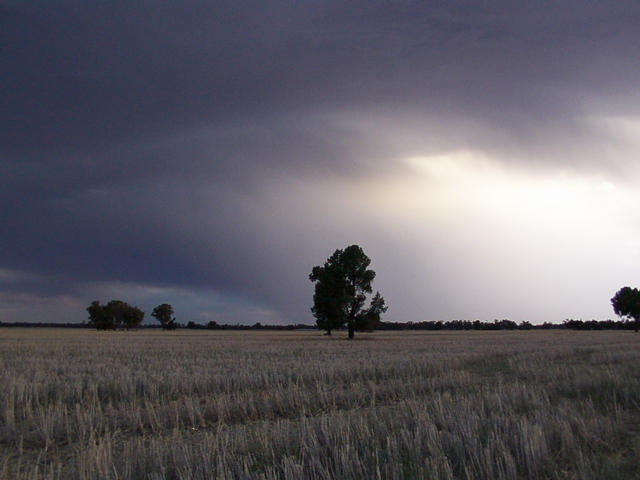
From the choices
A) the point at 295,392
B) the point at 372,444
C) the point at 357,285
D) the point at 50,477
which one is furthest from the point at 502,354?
the point at 357,285

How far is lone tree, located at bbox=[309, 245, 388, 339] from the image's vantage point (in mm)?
61906

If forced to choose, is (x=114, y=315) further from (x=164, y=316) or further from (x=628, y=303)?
(x=628, y=303)

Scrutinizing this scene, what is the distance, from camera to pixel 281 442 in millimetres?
7535

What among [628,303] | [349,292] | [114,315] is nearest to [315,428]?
[349,292]

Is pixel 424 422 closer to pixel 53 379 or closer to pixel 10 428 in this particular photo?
pixel 10 428

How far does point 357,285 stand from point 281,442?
185 feet

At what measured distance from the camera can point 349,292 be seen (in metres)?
62.8

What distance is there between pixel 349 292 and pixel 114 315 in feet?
351

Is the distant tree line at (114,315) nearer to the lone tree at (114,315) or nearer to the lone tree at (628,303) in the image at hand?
the lone tree at (114,315)

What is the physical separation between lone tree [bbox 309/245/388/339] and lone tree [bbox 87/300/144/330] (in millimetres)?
102076

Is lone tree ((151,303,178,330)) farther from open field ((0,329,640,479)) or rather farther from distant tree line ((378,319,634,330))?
open field ((0,329,640,479))

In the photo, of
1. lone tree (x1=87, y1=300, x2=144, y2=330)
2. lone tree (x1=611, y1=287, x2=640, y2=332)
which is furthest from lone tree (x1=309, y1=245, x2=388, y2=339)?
lone tree (x1=87, y1=300, x2=144, y2=330)

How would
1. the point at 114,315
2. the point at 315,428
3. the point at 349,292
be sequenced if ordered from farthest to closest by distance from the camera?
1. the point at 114,315
2. the point at 349,292
3. the point at 315,428

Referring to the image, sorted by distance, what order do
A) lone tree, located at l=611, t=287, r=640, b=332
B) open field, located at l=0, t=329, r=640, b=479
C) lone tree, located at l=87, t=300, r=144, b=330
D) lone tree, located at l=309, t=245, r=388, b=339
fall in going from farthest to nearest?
lone tree, located at l=87, t=300, r=144, b=330 → lone tree, located at l=611, t=287, r=640, b=332 → lone tree, located at l=309, t=245, r=388, b=339 → open field, located at l=0, t=329, r=640, b=479
